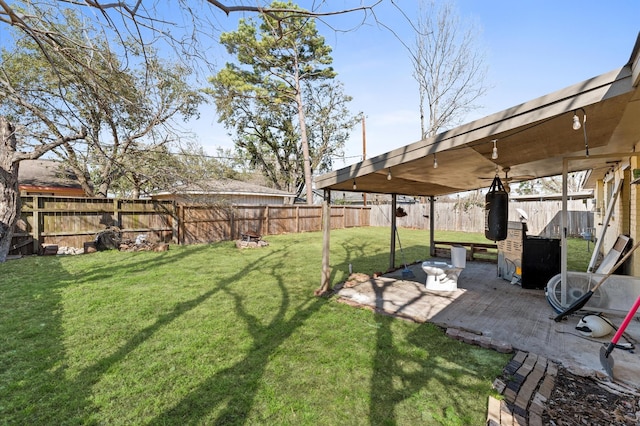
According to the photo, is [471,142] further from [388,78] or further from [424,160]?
[388,78]

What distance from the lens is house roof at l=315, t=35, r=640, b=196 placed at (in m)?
2.38

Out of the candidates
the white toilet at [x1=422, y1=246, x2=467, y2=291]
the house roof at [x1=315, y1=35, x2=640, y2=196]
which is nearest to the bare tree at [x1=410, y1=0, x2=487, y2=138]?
the house roof at [x1=315, y1=35, x2=640, y2=196]

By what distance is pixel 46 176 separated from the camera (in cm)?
1357

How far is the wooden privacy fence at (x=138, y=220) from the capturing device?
788 centimetres

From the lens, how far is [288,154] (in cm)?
2412

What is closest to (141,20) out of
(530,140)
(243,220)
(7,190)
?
(530,140)

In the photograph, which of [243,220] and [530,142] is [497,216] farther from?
[243,220]

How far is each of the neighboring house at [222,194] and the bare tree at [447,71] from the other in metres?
9.56

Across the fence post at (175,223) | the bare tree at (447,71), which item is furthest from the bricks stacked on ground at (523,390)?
the bare tree at (447,71)

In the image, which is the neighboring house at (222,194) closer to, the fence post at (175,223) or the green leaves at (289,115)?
the fence post at (175,223)

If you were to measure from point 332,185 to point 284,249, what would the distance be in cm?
547

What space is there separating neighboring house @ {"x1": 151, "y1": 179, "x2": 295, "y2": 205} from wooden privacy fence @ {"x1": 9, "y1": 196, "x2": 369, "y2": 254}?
34 cm

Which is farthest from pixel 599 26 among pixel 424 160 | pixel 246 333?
pixel 246 333

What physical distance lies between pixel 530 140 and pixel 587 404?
99.3 inches
